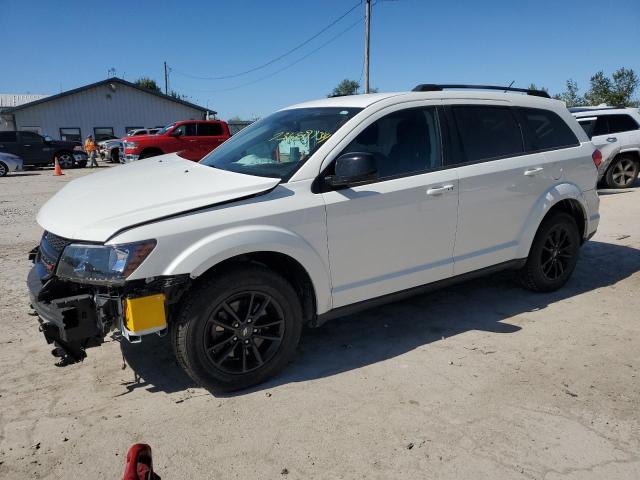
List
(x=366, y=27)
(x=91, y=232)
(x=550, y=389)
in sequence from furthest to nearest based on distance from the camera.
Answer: (x=366, y=27) < (x=550, y=389) < (x=91, y=232)

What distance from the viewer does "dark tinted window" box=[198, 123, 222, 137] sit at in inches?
749

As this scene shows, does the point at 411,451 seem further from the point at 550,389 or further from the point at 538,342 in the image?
the point at 538,342

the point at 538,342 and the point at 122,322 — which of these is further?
the point at 538,342

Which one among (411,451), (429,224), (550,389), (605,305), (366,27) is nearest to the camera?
(411,451)

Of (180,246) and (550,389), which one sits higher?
(180,246)

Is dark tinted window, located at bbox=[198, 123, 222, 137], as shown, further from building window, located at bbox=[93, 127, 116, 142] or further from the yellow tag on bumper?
building window, located at bbox=[93, 127, 116, 142]

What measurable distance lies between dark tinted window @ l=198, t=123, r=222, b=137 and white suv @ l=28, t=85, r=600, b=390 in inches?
590

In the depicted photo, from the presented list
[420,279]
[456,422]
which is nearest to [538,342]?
[420,279]

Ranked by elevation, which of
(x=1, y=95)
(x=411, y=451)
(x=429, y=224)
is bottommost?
(x=411, y=451)

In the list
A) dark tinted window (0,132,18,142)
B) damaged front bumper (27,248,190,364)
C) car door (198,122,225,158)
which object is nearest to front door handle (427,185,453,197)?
damaged front bumper (27,248,190,364)

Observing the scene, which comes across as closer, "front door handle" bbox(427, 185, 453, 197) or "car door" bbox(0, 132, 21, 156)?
"front door handle" bbox(427, 185, 453, 197)

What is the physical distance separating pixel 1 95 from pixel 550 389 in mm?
59547

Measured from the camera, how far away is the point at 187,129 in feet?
61.9

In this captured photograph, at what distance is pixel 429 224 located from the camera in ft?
12.7
